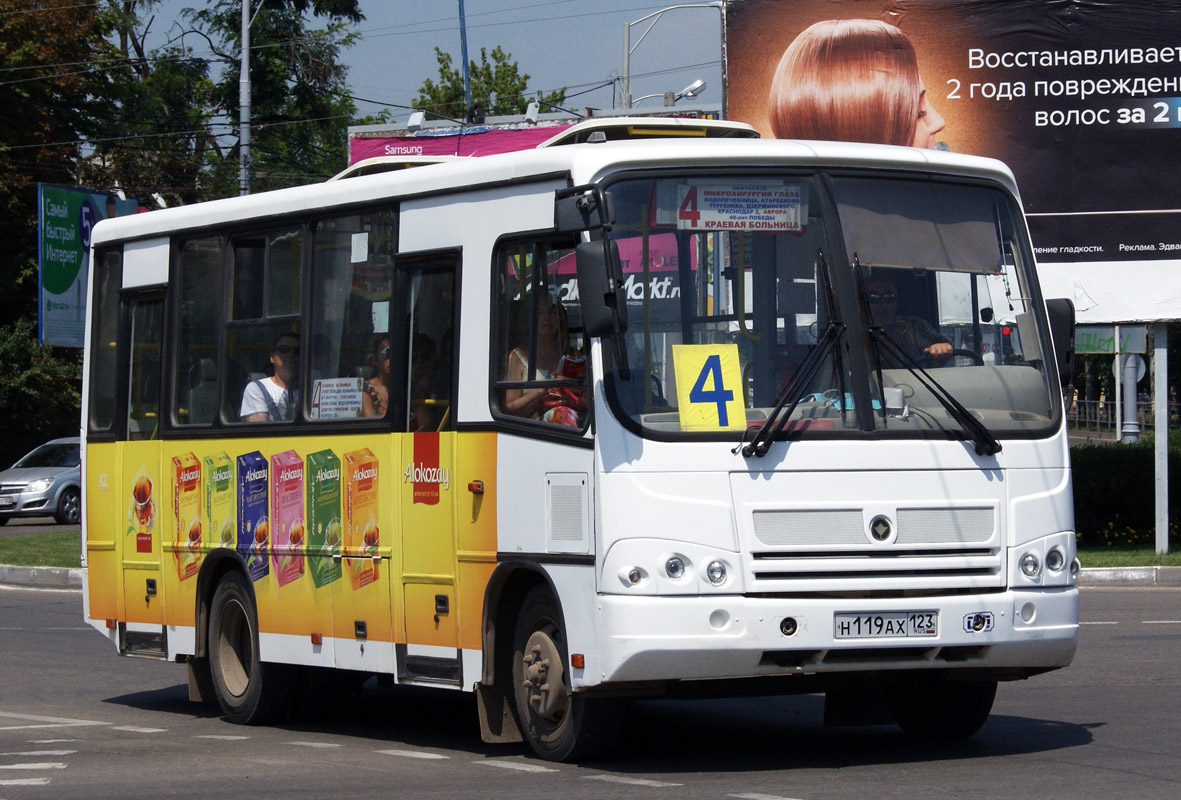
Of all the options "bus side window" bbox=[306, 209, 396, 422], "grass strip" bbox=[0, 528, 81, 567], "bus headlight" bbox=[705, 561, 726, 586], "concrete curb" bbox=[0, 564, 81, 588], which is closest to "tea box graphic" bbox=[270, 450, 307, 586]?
"bus side window" bbox=[306, 209, 396, 422]

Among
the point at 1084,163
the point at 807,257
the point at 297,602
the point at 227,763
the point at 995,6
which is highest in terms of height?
the point at 995,6

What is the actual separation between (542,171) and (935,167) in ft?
6.27

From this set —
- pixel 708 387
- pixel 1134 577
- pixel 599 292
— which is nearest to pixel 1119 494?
pixel 1134 577

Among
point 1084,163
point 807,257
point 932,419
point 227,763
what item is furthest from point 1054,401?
point 1084,163

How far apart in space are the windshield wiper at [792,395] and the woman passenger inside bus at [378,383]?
255 centimetres

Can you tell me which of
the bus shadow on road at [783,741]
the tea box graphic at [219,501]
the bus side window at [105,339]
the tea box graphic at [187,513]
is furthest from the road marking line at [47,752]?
the bus side window at [105,339]

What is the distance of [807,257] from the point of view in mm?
8625

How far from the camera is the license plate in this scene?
8.15 meters

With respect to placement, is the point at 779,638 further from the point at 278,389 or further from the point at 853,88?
the point at 853,88

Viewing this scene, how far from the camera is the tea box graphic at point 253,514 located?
11148 millimetres

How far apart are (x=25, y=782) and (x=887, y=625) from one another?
13.1 feet

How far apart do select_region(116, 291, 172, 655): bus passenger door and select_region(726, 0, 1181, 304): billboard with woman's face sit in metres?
14.0

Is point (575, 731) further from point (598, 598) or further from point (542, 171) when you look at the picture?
point (542, 171)

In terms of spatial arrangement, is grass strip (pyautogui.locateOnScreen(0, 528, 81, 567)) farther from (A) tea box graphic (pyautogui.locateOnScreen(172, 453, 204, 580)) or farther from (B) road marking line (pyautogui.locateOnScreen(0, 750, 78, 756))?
(B) road marking line (pyautogui.locateOnScreen(0, 750, 78, 756))
